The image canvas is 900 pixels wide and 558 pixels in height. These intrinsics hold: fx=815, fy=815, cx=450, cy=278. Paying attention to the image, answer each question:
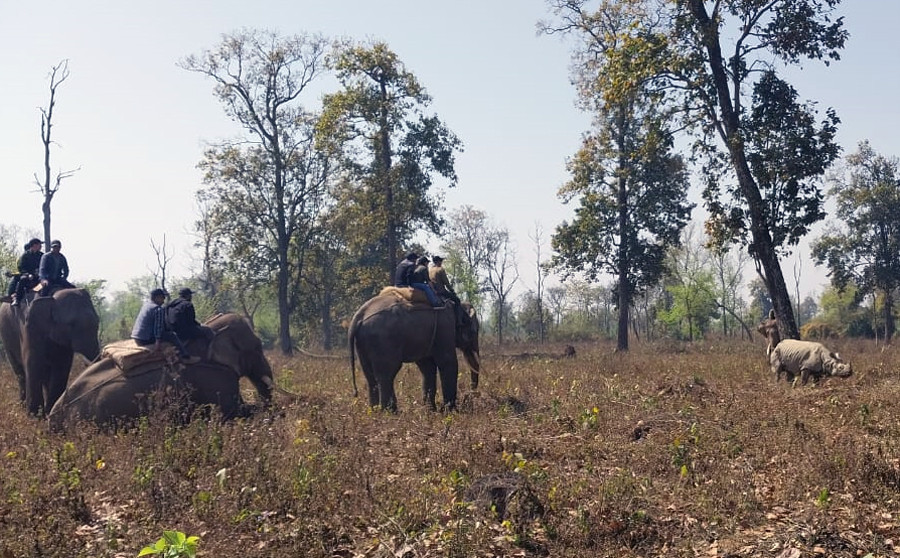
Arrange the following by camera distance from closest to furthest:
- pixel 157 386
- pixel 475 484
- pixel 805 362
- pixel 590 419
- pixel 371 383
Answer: pixel 475 484
pixel 590 419
pixel 157 386
pixel 371 383
pixel 805 362

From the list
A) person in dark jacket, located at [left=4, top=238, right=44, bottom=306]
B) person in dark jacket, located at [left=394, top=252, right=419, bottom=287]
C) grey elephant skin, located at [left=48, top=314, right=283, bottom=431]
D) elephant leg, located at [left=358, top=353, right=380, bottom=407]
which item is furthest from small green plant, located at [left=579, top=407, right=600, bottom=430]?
person in dark jacket, located at [left=4, top=238, right=44, bottom=306]

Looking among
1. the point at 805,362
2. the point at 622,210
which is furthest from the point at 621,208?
the point at 805,362

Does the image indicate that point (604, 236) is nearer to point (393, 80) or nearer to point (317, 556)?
point (393, 80)

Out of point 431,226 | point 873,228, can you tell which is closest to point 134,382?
point 431,226

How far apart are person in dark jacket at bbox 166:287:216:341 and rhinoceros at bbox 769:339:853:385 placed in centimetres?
1087

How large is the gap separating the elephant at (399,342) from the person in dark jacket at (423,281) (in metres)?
0.14

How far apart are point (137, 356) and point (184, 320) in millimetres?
933

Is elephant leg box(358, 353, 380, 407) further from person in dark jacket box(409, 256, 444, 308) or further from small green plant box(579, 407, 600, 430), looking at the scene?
small green plant box(579, 407, 600, 430)

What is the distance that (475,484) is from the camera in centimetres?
822

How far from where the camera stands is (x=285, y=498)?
7840 mm

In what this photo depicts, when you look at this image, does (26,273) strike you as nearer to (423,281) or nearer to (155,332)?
(155,332)

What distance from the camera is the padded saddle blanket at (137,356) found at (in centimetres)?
1173

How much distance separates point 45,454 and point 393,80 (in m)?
30.3

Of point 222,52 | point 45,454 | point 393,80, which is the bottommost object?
point 45,454
